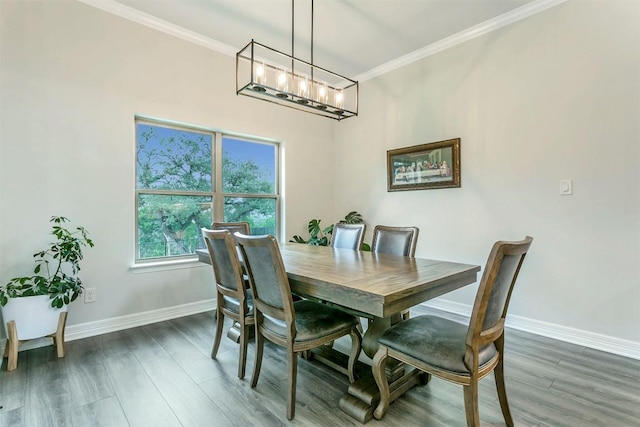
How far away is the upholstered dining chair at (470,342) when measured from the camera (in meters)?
1.33

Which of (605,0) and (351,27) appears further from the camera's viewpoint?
(351,27)

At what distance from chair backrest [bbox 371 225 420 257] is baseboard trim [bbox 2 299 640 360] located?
4.45ft

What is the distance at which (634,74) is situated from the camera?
241cm

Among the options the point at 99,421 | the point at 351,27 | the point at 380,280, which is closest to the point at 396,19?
the point at 351,27

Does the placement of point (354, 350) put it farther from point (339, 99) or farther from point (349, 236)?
point (339, 99)

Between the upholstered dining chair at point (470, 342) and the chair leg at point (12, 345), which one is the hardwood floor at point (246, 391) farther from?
the upholstered dining chair at point (470, 342)

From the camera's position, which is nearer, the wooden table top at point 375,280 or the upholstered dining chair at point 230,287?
the wooden table top at point 375,280

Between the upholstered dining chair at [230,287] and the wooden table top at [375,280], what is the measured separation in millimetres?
363

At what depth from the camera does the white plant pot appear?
2213mm

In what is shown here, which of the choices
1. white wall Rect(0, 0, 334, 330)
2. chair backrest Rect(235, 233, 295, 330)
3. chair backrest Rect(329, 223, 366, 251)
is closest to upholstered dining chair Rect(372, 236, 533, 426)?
chair backrest Rect(235, 233, 295, 330)

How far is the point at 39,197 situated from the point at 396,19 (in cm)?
355

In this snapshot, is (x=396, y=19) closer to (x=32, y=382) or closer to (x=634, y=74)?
(x=634, y=74)

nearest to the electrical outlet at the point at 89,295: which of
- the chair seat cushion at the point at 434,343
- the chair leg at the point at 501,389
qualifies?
the chair seat cushion at the point at 434,343

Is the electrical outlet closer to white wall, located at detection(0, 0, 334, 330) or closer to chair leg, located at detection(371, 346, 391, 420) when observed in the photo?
white wall, located at detection(0, 0, 334, 330)
